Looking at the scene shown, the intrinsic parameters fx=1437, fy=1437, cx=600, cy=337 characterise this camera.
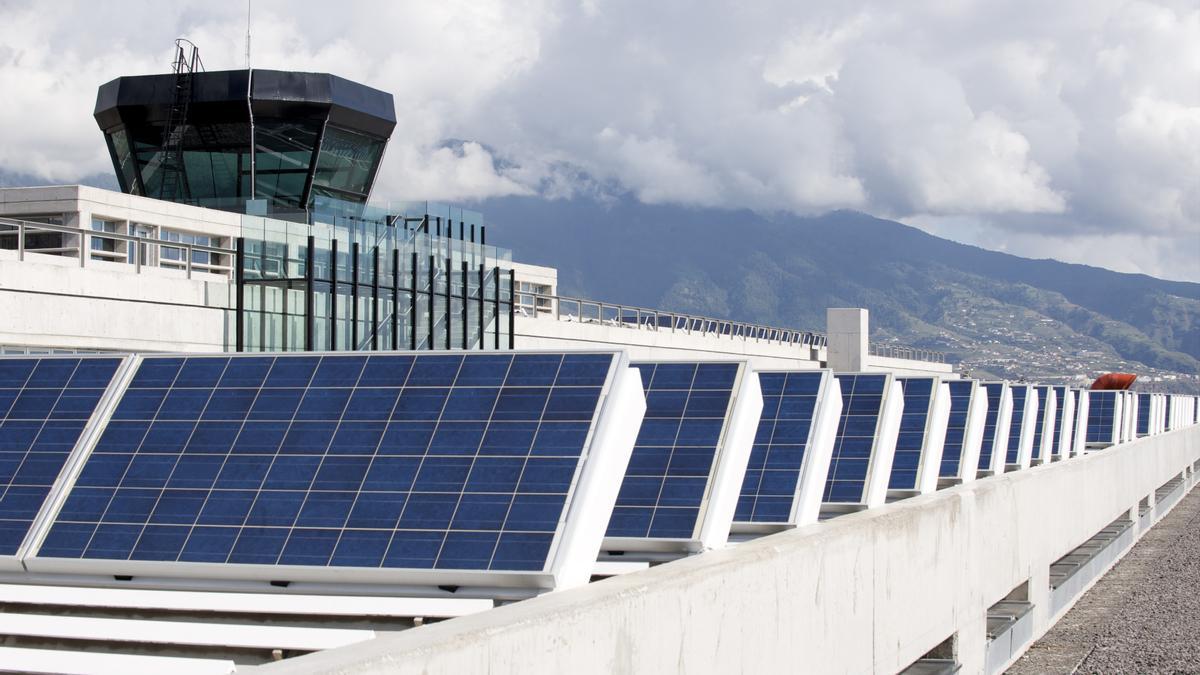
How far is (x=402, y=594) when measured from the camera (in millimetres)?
9570

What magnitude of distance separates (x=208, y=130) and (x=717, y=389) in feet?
113

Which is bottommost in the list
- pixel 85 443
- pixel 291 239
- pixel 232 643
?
pixel 232 643

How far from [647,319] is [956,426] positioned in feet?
114

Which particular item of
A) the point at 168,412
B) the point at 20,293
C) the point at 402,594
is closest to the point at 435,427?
the point at 402,594

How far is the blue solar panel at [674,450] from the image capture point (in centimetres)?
1216

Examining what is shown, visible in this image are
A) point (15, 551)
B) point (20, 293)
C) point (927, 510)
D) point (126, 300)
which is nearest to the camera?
point (15, 551)

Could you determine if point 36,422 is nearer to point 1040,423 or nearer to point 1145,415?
point 1040,423

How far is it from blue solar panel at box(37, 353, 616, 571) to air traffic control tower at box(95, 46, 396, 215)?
32620mm

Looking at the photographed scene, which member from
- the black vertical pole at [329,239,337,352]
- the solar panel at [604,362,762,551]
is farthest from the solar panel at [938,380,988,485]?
the black vertical pole at [329,239,337,352]

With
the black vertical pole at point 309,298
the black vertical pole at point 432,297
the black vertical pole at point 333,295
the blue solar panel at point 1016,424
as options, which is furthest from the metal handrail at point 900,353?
the black vertical pole at point 309,298

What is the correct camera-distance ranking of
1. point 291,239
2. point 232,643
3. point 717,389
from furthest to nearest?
point 291,239, point 717,389, point 232,643

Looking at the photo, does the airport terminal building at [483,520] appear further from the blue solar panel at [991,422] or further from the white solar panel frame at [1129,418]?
the white solar panel frame at [1129,418]

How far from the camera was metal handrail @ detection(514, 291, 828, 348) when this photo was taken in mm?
53812

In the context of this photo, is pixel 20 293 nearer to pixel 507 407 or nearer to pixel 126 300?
pixel 126 300
